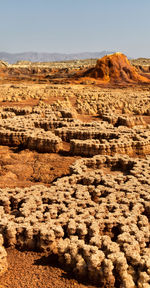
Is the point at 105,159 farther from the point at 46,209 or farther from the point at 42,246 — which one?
the point at 42,246

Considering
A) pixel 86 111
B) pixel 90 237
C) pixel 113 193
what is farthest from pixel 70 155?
pixel 86 111

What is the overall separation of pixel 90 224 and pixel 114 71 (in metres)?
44.7

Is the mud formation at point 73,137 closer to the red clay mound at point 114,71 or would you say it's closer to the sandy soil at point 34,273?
the sandy soil at point 34,273

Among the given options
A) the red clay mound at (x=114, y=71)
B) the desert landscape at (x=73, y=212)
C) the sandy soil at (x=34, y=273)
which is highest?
the red clay mound at (x=114, y=71)

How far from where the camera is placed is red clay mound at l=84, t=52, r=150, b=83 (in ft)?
153

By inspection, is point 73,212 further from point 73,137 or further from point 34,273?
point 73,137

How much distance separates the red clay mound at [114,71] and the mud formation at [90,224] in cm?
4099

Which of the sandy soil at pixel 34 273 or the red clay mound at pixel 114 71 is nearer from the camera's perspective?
the sandy soil at pixel 34 273

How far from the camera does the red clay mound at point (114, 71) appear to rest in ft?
153

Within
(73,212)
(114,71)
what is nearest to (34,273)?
(73,212)

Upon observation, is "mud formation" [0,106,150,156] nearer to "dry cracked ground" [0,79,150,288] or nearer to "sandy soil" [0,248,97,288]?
"dry cracked ground" [0,79,150,288]

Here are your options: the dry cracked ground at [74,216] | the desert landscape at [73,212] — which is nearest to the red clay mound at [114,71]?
the desert landscape at [73,212]

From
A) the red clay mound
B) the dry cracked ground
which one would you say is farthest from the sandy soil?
the red clay mound

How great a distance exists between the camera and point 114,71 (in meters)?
47.3
